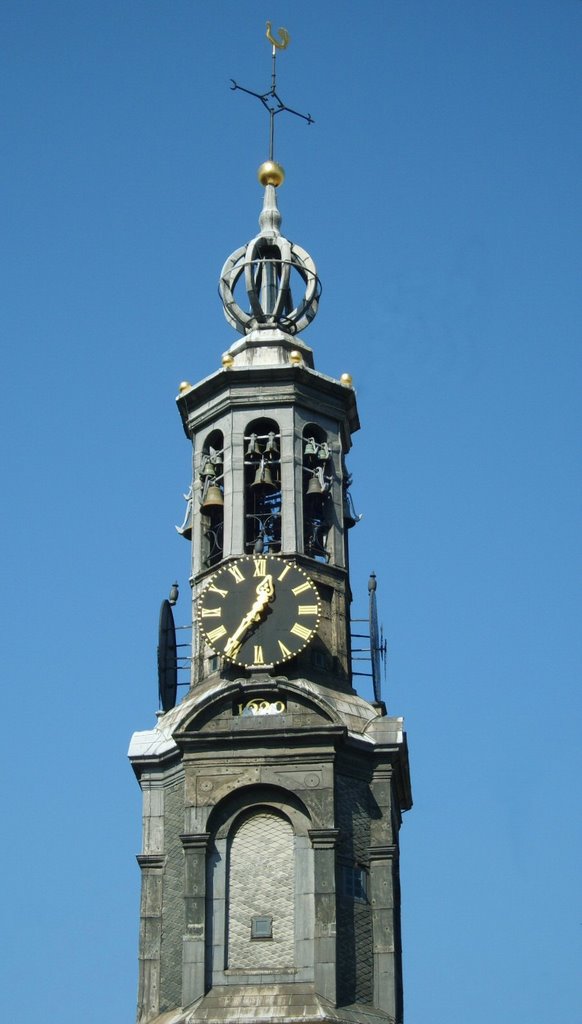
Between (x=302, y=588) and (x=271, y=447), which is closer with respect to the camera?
(x=302, y=588)

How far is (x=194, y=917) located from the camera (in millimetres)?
65188

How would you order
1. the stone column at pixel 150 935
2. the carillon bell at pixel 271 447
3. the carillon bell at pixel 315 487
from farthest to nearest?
1. the carillon bell at pixel 271 447
2. the carillon bell at pixel 315 487
3. the stone column at pixel 150 935

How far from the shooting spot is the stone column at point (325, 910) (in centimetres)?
6400

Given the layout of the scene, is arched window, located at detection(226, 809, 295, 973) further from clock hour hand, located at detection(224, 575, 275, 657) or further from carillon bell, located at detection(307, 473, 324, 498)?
carillon bell, located at detection(307, 473, 324, 498)

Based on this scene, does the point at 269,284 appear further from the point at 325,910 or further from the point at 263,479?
the point at 325,910

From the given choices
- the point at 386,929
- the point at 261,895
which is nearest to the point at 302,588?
the point at 261,895

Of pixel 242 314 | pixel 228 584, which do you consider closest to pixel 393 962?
pixel 228 584

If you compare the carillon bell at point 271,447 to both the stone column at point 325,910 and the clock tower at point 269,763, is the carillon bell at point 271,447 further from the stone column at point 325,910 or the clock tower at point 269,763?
the stone column at point 325,910

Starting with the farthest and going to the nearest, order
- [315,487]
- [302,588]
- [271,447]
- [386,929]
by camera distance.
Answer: [271,447] < [315,487] < [302,588] < [386,929]

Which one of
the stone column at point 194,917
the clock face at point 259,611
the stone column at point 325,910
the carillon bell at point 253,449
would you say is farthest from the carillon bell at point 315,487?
the stone column at point 194,917

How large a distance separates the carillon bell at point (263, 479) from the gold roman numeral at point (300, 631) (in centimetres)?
503

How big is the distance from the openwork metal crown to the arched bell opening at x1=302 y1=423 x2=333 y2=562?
4865mm

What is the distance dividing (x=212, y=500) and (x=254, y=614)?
16.4 feet

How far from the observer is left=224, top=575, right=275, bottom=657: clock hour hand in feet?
224
